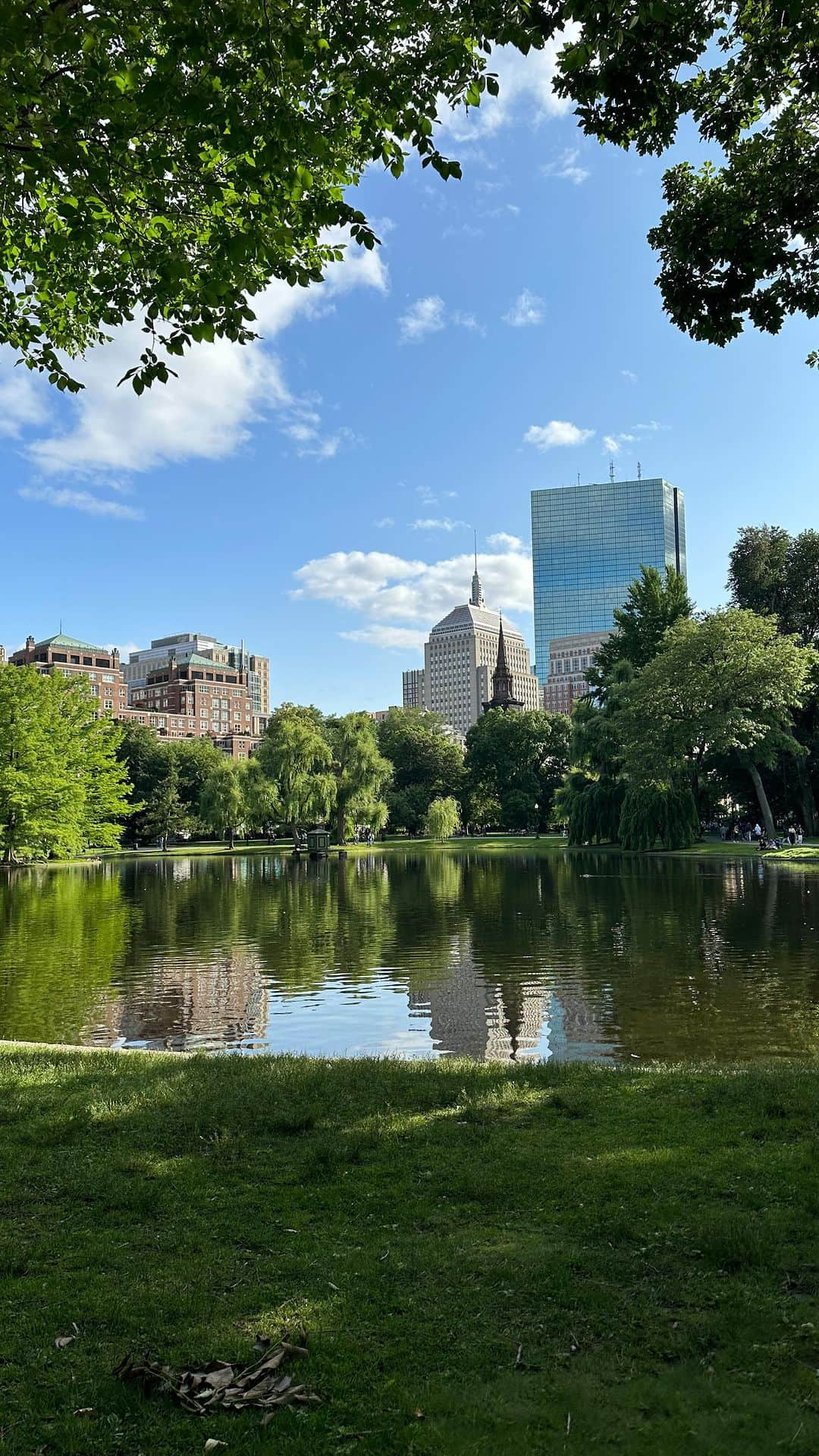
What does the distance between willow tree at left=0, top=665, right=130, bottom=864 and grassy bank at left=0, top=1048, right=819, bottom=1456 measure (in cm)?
4746

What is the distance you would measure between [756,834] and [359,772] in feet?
104

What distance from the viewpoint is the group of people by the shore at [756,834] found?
51.0 meters

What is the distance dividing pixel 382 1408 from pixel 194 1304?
1.18 metres

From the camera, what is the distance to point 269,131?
22.2 ft

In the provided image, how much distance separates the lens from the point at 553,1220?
16.9 feet

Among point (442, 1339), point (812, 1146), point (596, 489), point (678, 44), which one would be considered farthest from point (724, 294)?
point (596, 489)

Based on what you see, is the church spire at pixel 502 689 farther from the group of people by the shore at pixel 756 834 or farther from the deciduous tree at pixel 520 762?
the group of people by the shore at pixel 756 834

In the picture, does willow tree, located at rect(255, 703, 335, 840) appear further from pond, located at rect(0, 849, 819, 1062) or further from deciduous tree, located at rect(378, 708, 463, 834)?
pond, located at rect(0, 849, 819, 1062)

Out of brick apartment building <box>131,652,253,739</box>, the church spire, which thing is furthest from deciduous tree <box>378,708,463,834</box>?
brick apartment building <box>131,652,253,739</box>

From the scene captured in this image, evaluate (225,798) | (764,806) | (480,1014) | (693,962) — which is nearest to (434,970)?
(480,1014)

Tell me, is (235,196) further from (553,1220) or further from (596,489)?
(596,489)

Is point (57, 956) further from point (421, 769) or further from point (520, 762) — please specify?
point (421, 769)

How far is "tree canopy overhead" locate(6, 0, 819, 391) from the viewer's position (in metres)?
6.51

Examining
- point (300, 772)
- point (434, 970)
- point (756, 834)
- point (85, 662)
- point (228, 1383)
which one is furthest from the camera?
point (85, 662)
